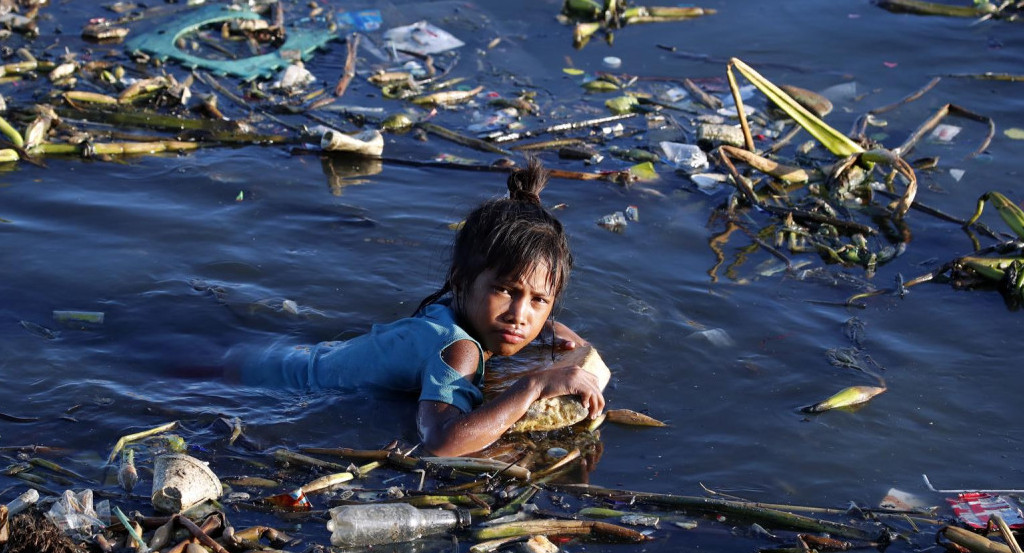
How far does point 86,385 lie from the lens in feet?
13.7

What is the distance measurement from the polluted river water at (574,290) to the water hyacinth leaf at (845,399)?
1.8 inches

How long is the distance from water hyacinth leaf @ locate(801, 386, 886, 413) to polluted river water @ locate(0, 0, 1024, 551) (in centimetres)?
4

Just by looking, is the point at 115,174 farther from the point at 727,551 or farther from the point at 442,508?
the point at 727,551

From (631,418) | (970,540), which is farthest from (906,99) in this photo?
(970,540)

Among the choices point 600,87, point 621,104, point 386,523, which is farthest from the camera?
point 600,87

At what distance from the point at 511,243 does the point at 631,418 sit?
821mm

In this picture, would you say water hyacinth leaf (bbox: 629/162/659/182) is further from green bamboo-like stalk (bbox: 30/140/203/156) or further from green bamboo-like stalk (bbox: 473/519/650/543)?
green bamboo-like stalk (bbox: 473/519/650/543)

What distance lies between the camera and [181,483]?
316cm

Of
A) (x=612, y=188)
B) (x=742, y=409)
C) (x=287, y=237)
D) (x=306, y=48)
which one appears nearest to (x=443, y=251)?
(x=287, y=237)

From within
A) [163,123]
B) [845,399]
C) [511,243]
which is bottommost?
[163,123]

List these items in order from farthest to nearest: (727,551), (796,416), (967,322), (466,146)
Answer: (466,146), (967,322), (796,416), (727,551)

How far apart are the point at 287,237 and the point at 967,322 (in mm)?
3309

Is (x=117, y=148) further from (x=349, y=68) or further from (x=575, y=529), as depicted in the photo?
(x=575, y=529)

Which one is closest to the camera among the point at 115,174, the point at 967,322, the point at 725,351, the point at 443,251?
the point at 725,351
